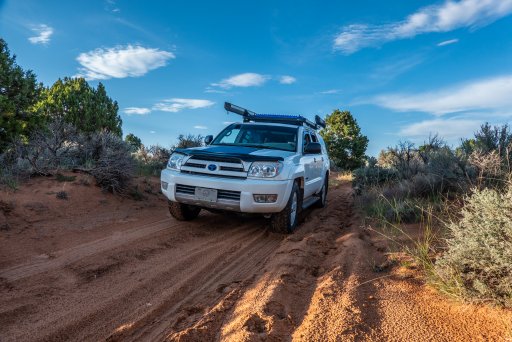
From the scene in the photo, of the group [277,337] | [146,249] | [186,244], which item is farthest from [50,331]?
[186,244]

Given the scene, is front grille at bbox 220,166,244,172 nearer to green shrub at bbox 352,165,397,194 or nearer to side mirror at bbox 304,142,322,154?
side mirror at bbox 304,142,322,154

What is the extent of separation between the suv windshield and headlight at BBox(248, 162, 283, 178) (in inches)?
56.3

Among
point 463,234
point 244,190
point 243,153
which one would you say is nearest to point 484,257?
point 463,234

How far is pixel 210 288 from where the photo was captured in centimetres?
375

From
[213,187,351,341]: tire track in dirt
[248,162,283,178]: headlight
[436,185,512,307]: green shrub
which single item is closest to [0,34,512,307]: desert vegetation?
[436,185,512,307]: green shrub

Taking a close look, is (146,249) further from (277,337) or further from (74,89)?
(74,89)

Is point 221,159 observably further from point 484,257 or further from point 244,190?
point 484,257

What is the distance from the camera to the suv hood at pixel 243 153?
5730 millimetres

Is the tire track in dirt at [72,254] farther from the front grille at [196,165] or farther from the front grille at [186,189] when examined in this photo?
the front grille at [196,165]

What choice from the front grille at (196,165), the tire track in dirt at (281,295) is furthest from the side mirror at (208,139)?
the tire track in dirt at (281,295)

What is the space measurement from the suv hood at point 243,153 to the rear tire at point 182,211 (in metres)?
1.05

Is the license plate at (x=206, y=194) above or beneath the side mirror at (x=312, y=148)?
beneath

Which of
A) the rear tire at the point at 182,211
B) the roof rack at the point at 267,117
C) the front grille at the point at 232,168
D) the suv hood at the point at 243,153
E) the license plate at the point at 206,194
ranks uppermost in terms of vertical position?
the roof rack at the point at 267,117

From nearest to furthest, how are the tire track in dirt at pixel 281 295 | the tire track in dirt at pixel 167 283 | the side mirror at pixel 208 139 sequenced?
1. the tire track in dirt at pixel 281 295
2. the tire track in dirt at pixel 167 283
3. the side mirror at pixel 208 139
